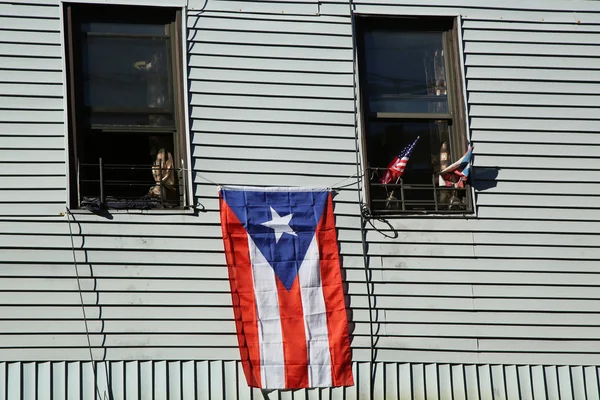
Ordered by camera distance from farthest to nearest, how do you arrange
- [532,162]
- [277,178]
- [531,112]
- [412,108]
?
[412,108], [531,112], [532,162], [277,178]

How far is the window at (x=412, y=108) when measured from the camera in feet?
31.9

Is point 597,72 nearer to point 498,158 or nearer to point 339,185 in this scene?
point 498,158

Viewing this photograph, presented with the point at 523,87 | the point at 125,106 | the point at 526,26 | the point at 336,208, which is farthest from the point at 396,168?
the point at 125,106

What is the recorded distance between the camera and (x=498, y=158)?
9.75 m

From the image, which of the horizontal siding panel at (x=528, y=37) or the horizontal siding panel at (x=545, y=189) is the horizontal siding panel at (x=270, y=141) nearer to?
the horizontal siding panel at (x=545, y=189)

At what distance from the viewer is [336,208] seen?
938 centimetres

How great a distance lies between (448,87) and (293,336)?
292 centimetres

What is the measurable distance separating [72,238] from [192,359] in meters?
1.45

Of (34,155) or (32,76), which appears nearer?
(34,155)

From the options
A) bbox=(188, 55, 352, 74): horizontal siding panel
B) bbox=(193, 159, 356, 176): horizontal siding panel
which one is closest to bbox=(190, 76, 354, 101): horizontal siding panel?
bbox=(188, 55, 352, 74): horizontal siding panel

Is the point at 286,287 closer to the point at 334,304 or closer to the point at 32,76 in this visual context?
the point at 334,304

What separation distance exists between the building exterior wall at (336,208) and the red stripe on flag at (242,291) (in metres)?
0.09

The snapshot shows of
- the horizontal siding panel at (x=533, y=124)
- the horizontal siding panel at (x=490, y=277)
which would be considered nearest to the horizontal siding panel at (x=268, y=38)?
the horizontal siding panel at (x=533, y=124)

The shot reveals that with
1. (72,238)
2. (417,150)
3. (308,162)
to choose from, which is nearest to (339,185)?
(308,162)
